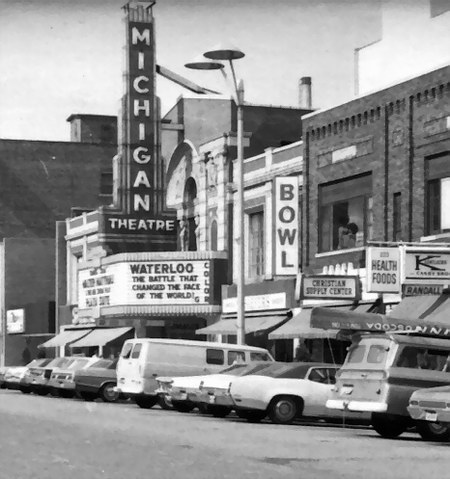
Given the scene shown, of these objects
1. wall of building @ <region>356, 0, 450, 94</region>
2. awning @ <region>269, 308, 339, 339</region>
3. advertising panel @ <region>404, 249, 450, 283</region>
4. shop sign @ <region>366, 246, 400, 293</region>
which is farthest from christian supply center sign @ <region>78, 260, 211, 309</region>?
advertising panel @ <region>404, 249, 450, 283</region>

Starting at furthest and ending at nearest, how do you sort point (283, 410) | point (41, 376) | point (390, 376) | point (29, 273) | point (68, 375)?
point (29, 273) < point (41, 376) < point (68, 375) < point (283, 410) < point (390, 376)

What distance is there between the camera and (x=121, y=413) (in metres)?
34.1

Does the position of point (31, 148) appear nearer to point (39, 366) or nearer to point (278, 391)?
point (39, 366)

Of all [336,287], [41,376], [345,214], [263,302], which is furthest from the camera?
[263,302]

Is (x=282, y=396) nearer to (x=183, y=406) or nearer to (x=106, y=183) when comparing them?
(x=183, y=406)

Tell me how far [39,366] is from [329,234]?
11.5m

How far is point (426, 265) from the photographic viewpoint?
36.4m

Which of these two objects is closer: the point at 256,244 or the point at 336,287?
the point at 336,287

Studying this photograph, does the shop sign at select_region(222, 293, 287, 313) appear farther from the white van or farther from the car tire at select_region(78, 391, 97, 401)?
the white van

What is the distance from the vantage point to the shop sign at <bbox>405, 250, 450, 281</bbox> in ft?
119

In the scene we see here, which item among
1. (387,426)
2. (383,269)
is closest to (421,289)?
(383,269)

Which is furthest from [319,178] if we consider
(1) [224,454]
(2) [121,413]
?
(1) [224,454]

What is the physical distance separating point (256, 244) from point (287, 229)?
5156 millimetres

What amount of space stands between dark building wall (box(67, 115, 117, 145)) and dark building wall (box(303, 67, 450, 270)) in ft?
153
